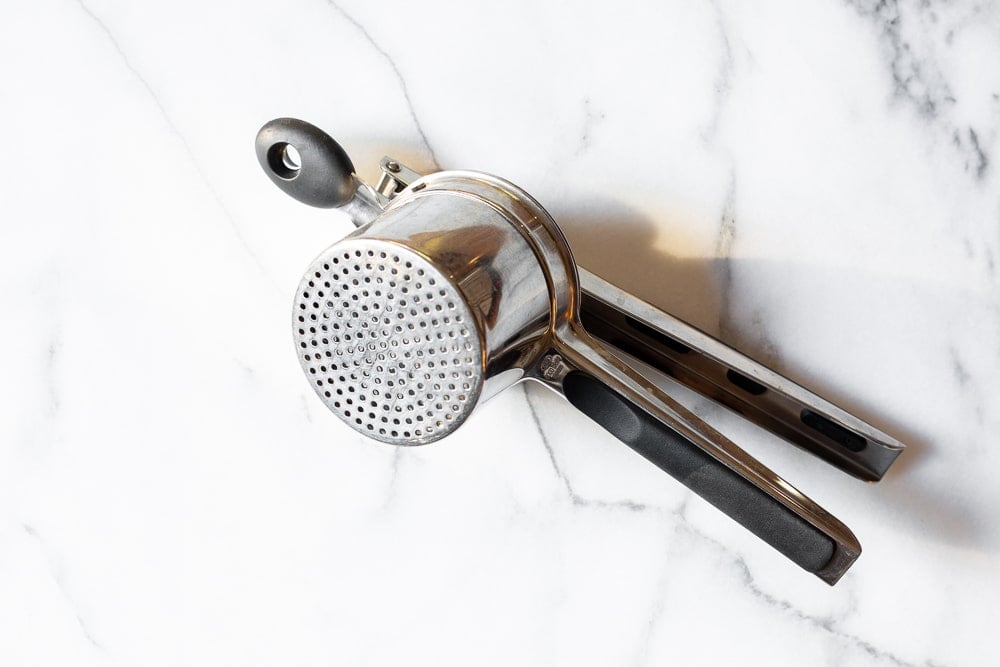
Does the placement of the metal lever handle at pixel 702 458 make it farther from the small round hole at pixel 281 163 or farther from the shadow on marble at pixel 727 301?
the small round hole at pixel 281 163

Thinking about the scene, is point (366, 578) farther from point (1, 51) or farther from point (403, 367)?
point (1, 51)

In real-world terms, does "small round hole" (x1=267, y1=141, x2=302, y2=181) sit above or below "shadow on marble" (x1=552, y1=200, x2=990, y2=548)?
below

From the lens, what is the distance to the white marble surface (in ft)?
1.90

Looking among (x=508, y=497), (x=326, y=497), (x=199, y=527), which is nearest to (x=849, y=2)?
(x=508, y=497)

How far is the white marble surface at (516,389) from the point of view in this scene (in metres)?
0.58

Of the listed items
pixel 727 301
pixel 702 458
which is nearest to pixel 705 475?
pixel 702 458

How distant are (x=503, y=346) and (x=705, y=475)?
13 cm

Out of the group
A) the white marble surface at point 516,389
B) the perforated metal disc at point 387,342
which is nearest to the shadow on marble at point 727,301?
the white marble surface at point 516,389

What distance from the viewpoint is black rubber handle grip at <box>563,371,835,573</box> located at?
1.75 feet

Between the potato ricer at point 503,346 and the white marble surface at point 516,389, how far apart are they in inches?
1.8

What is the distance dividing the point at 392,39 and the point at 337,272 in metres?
0.19

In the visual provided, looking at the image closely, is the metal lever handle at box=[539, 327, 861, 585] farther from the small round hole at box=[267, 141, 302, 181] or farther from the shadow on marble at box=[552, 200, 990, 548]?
the small round hole at box=[267, 141, 302, 181]

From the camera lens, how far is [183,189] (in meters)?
0.72

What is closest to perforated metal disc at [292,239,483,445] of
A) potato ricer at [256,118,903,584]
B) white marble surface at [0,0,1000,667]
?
potato ricer at [256,118,903,584]
